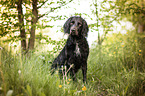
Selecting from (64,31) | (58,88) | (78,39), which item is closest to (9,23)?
(64,31)

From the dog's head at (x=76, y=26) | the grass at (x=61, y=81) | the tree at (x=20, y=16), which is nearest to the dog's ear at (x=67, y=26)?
the dog's head at (x=76, y=26)

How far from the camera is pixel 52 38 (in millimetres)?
3643

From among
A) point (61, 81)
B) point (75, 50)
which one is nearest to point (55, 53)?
point (75, 50)

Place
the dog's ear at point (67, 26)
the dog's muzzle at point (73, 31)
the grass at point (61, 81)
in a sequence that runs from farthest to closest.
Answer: the dog's ear at point (67, 26) < the dog's muzzle at point (73, 31) < the grass at point (61, 81)

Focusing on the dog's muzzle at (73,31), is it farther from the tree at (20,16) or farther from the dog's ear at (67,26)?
the tree at (20,16)

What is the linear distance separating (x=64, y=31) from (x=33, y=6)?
146 centimetres

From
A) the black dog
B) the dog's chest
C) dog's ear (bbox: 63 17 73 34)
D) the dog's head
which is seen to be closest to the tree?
dog's ear (bbox: 63 17 73 34)

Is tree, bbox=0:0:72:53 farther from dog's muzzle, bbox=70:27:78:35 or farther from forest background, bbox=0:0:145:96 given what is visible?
dog's muzzle, bbox=70:27:78:35

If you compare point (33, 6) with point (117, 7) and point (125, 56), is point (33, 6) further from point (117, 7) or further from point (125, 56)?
point (125, 56)

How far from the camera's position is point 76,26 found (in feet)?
9.71

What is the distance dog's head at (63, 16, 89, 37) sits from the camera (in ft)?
9.55

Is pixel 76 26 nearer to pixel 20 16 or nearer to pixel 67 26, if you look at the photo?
pixel 67 26

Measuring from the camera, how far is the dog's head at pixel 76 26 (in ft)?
9.55

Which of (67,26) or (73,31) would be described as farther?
(67,26)
